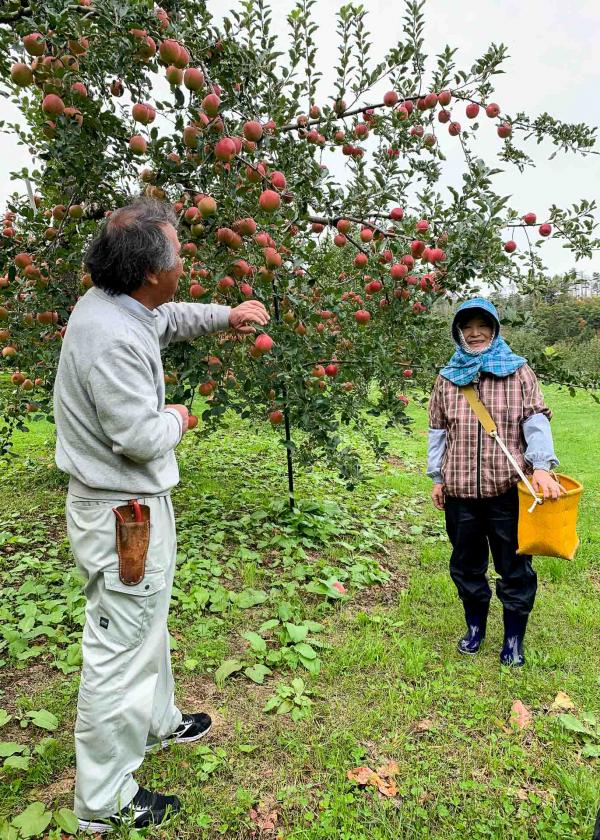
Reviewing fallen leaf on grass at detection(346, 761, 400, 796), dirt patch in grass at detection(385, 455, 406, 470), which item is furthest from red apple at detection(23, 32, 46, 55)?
dirt patch in grass at detection(385, 455, 406, 470)

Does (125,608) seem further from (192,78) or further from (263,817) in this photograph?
(192,78)

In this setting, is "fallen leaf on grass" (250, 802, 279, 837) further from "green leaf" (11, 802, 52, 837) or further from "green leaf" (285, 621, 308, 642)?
"green leaf" (285, 621, 308, 642)

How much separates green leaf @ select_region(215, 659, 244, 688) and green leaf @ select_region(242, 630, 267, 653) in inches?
5.0

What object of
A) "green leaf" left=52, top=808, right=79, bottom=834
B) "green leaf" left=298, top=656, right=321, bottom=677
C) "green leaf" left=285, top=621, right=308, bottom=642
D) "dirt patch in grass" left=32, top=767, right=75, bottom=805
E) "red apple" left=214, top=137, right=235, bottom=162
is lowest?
"dirt patch in grass" left=32, top=767, right=75, bottom=805

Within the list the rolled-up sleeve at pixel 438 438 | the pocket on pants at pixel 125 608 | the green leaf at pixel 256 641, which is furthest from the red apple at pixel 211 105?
the green leaf at pixel 256 641

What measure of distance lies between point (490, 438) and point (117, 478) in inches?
64.8

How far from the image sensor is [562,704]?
2414 mm

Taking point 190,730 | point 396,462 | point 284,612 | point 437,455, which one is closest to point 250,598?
point 284,612

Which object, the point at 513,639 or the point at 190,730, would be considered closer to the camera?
the point at 190,730

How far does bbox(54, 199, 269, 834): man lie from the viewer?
1608 millimetres

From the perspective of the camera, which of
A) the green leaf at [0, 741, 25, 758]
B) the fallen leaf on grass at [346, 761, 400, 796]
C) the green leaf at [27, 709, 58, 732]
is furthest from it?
the green leaf at [27, 709, 58, 732]

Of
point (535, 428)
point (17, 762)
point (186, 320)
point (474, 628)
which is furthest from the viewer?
point (474, 628)

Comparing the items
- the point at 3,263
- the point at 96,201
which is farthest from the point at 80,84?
the point at 3,263

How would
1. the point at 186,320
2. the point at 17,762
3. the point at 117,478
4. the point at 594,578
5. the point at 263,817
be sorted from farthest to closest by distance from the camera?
the point at 594,578
the point at 186,320
the point at 17,762
the point at 263,817
the point at 117,478
